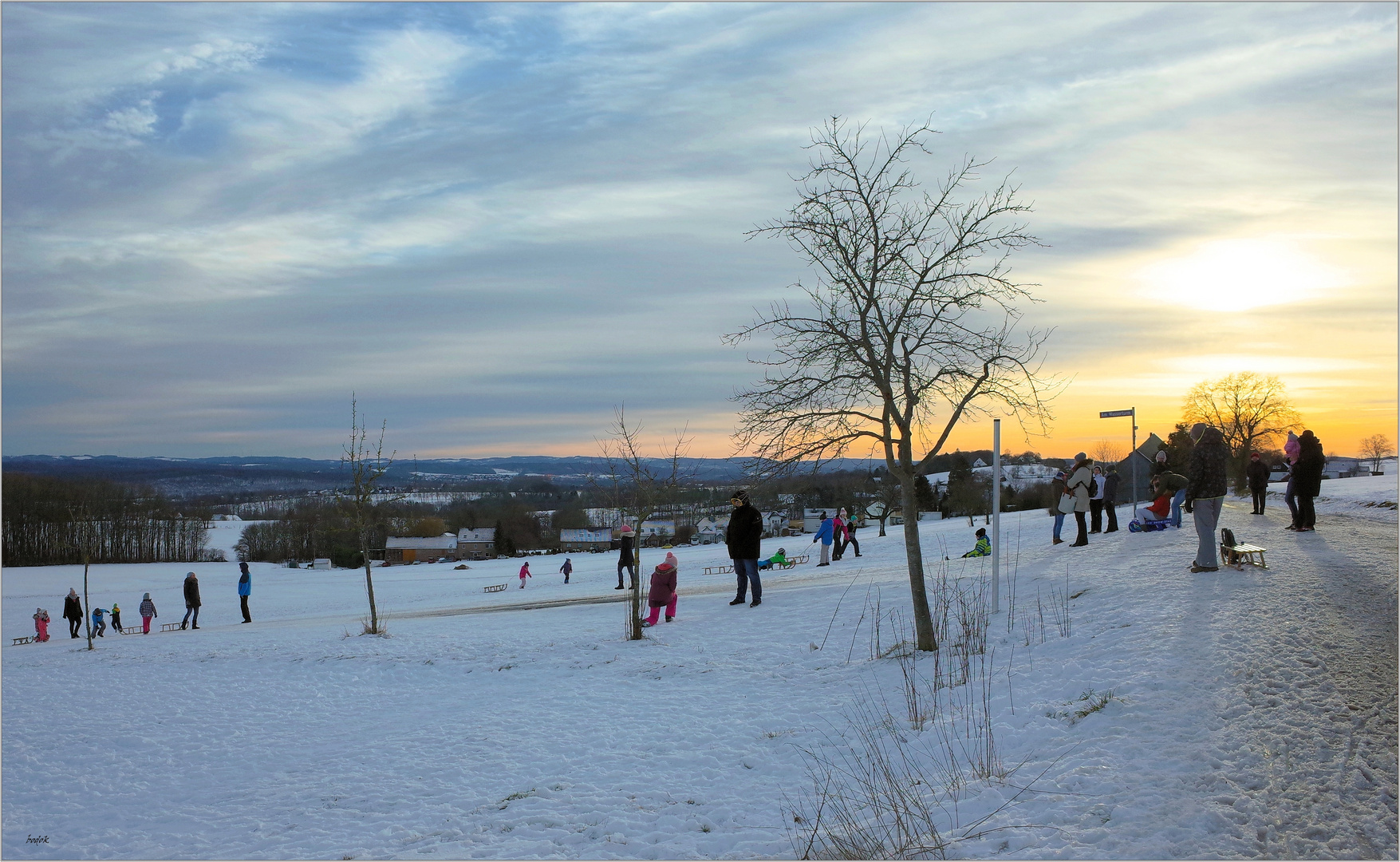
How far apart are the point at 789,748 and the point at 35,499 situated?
145 metres

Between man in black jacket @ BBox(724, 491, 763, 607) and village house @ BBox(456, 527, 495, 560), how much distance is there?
324 ft

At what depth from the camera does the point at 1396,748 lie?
237 inches

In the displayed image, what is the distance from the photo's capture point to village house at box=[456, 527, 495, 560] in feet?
388

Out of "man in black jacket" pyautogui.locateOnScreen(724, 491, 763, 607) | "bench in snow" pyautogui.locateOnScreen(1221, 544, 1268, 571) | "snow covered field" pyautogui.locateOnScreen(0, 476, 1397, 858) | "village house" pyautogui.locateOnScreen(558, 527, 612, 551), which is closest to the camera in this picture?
"snow covered field" pyautogui.locateOnScreen(0, 476, 1397, 858)

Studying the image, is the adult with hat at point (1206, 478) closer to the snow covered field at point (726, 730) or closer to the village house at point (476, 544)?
the snow covered field at point (726, 730)

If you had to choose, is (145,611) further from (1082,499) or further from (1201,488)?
(1201,488)

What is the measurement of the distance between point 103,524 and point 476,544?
5106 centimetres

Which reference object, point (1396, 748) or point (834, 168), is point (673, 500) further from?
point (1396, 748)

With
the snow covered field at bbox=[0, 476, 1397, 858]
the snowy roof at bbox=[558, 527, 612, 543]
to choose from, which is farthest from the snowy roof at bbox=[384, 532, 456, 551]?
the snow covered field at bbox=[0, 476, 1397, 858]

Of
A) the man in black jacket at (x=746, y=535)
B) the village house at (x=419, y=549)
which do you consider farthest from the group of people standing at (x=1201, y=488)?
the village house at (x=419, y=549)

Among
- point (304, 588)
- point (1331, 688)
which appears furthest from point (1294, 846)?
point (304, 588)

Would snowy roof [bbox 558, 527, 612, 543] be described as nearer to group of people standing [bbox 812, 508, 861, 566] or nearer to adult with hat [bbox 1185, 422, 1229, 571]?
group of people standing [bbox 812, 508, 861, 566]

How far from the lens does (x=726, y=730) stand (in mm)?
9961

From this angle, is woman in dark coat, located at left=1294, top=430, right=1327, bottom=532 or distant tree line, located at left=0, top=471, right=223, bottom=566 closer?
woman in dark coat, located at left=1294, top=430, right=1327, bottom=532
